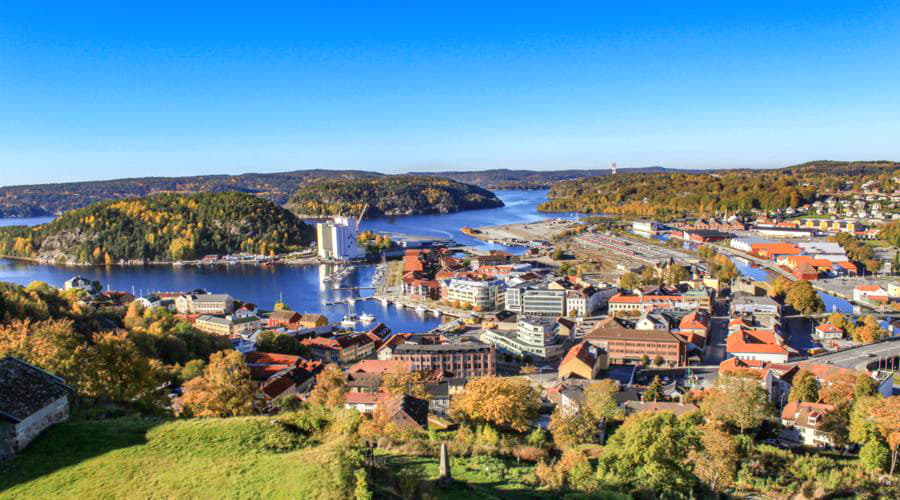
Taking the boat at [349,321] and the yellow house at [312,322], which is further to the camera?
the boat at [349,321]

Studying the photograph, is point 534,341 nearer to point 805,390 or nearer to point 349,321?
point 805,390

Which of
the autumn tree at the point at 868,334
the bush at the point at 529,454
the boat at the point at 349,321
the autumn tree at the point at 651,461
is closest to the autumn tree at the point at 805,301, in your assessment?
the autumn tree at the point at 868,334

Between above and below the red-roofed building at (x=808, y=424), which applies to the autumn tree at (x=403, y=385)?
above

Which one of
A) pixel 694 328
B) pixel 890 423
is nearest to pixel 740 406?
pixel 890 423

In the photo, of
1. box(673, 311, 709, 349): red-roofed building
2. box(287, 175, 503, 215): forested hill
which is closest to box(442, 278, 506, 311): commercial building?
box(673, 311, 709, 349): red-roofed building

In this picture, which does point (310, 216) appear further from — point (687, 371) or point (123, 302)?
point (687, 371)

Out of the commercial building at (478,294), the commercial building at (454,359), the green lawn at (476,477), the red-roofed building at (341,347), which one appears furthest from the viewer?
the commercial building at (478,294)

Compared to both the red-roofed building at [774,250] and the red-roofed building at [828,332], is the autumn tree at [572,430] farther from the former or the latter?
the red-roofed building at [774,250]

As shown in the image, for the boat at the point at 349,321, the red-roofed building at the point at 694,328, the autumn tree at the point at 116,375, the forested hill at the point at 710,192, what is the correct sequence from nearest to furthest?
1. the autumn tree at the point at 116,375
2. the red-roofed building at the point at 694,328
3. the boat at the point at 349,321
4. the forested hill at the point at 710,192
